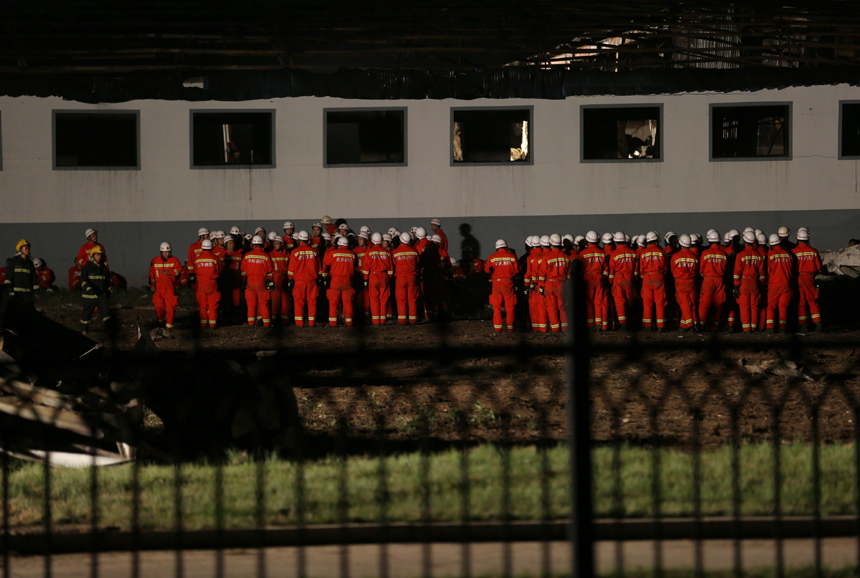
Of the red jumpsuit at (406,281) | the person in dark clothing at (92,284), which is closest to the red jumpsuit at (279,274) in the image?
the red jumpsuit at (406,281)

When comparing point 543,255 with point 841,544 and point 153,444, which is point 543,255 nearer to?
point 153,444

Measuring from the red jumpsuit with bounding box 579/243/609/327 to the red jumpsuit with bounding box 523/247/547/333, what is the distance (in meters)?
0.82

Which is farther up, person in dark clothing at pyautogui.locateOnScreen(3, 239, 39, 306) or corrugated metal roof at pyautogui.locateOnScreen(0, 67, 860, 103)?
corrugated metal roof at pyautogui.locateOnScreen(0, 67, 860, 103)

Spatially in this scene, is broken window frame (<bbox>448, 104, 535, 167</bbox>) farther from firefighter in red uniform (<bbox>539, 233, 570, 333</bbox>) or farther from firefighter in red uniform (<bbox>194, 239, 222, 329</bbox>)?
firefighter in red uniform (<bbox>194, 239, 222, 329</bbox>)

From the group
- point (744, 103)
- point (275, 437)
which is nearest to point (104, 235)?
point (744, 103)

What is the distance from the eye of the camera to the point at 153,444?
7.82 m

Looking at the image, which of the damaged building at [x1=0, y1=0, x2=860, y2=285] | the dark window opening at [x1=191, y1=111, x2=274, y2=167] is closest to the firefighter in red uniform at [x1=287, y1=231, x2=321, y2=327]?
the damaged building at [x1=0, y1=0, x2=860, y2=285]

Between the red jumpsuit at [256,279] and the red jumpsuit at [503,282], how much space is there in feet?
14.1

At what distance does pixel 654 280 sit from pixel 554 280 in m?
1.91

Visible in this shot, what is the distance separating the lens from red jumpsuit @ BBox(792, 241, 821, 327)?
17.2 metres

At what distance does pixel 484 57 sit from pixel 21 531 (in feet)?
79.8

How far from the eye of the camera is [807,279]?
57.1 ft

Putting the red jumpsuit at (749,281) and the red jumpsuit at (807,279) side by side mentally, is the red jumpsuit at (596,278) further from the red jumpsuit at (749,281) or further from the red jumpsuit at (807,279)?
the red jumpsuit at (807,279)

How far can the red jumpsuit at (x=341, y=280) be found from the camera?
18188 millimetres
